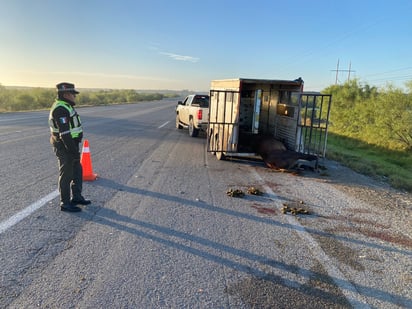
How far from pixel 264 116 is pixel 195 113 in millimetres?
3329

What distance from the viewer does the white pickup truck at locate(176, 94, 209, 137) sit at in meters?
13.0

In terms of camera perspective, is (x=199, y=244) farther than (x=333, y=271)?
Yes

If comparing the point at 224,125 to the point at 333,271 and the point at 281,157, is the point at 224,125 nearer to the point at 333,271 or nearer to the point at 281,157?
the point at 281,157

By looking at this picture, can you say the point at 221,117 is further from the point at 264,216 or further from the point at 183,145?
the point at 264,216

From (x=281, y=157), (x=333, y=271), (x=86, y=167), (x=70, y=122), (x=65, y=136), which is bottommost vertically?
(x=333, y=271)

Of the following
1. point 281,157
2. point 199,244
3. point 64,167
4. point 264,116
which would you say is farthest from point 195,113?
point 199,244

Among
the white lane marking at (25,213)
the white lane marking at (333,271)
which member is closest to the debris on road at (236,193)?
the white lane marking at (333,271)

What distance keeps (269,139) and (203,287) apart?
715 cm

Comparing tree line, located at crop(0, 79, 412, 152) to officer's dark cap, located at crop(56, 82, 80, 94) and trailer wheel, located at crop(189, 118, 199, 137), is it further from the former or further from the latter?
officer's dark cap, located at crop(56, 82, 80, 94)

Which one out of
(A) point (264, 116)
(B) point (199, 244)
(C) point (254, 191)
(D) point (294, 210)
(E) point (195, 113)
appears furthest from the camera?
(E) point (195, 113)

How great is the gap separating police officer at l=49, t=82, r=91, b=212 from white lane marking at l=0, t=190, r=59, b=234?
1.41 ft

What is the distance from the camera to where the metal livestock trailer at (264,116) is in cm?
859

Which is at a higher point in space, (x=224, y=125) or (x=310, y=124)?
(x=310, y=124)

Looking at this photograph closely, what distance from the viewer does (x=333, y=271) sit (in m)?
3.39
